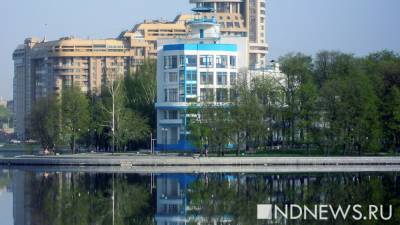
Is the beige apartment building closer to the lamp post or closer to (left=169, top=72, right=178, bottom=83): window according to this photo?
the lamp post

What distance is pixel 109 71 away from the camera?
160m

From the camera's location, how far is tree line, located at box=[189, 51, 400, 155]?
88688 mm

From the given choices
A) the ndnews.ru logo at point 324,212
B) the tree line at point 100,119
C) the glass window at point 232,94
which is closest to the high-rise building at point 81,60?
the tree line at point 100,119

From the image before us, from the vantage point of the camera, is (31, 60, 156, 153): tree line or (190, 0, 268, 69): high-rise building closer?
(31, 60, 156, 153): tree line

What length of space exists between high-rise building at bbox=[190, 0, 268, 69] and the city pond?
94230 mm

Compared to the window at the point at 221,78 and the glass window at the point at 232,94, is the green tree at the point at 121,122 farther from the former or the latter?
the glass window at the point at 232,94

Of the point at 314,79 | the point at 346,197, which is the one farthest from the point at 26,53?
the point at 346,197

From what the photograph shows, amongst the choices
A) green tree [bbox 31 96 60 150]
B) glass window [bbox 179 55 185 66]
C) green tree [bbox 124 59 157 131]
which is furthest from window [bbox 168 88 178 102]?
green tree [bbox 31 96 60 150]

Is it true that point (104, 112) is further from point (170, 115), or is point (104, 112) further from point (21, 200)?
point (21, 200)

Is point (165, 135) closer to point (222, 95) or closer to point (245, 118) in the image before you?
point (222, 95)

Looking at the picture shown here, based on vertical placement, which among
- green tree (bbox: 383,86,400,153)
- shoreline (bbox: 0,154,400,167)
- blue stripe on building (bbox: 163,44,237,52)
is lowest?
shoreline (bbox: 0,154,400,167)

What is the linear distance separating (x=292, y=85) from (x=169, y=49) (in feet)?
42.7

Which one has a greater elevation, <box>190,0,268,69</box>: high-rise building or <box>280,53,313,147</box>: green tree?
<box>190,0,268,69</box>: high-rise building

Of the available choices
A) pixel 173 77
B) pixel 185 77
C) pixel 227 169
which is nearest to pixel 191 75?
pixel 185 77
